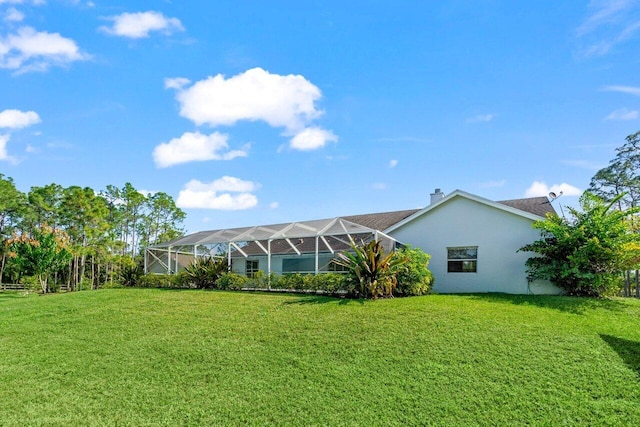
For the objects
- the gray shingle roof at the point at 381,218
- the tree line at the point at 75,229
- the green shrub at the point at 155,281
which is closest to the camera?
the green shrub at the point at 155,281

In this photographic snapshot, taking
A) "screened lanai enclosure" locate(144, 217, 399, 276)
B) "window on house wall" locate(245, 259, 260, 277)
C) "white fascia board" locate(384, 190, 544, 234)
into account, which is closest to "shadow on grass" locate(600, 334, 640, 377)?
"white fascia board" locate(384, 190, 544, 234)

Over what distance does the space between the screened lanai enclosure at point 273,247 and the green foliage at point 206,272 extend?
2.02ft

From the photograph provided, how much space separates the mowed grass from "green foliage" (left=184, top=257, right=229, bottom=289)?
6506 millimetres

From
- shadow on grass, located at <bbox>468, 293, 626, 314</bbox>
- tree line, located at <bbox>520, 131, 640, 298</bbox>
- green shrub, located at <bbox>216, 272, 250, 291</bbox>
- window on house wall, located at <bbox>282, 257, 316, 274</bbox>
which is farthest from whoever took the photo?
window on house wall, located at <bbox>282, 257, 316, 274</bbox>

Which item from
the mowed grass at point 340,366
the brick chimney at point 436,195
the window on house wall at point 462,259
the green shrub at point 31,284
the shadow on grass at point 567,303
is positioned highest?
the brick chimney at point 436,195

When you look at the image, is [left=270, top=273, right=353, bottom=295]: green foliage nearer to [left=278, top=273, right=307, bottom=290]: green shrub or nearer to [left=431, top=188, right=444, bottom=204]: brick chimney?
[left=278, top=273, right=307, bottom=290]: green shrub

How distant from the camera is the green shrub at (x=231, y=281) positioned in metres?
17.2

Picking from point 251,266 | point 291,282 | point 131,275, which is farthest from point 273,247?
point 131,275

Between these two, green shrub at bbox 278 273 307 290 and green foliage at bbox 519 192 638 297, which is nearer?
green foliage at bbox 519 192 638 297

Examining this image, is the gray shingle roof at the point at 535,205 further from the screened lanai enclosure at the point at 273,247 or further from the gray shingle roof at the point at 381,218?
the screened lanai enclosure at the point at 273,247

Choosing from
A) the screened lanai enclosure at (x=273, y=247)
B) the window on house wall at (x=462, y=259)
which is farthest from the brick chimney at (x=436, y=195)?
the window on house wall at (x=462, y=259)

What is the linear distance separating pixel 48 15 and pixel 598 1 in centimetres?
1515

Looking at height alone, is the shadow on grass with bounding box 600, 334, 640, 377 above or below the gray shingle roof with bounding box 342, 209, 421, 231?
below

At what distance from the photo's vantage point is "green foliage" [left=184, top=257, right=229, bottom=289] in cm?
1811
